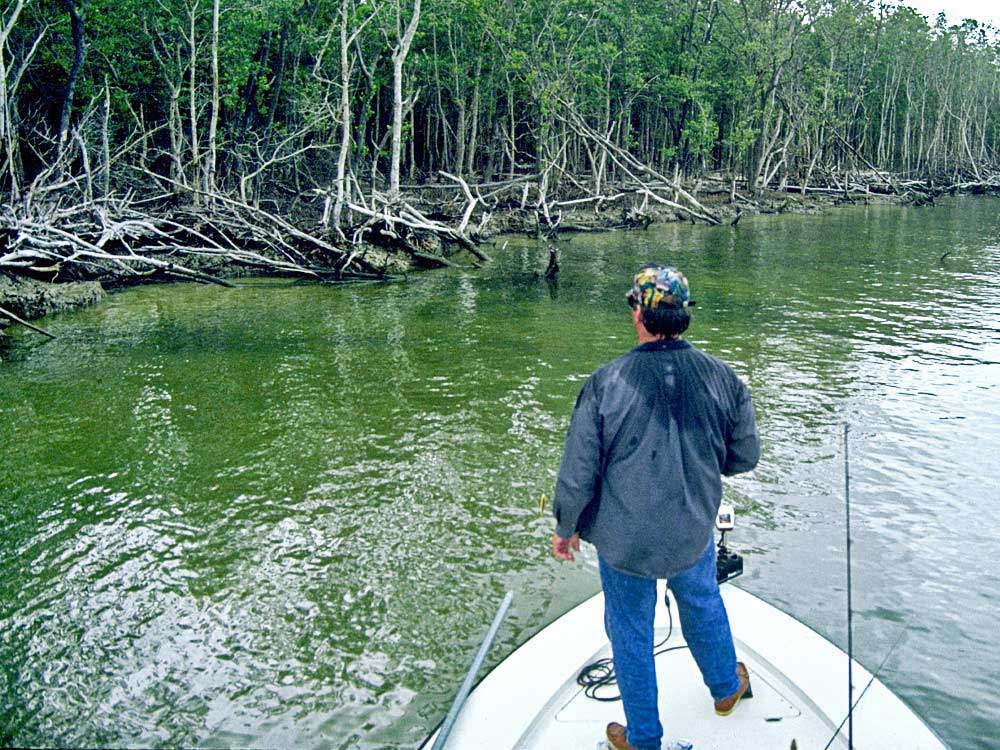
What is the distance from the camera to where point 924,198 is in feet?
165

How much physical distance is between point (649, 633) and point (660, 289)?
4.66ft

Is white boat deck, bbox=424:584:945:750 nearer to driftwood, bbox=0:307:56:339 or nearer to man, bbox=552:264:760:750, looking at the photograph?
man, bbox=552:264:760:750

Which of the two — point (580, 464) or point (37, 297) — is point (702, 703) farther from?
point (37, 297)

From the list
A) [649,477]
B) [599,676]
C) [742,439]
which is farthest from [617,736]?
[742,439]

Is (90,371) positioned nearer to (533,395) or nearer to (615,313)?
(533,395)

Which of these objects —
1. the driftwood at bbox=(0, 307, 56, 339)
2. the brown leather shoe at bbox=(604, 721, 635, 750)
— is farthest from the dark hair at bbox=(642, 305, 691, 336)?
the driftwood at bbox=(0, 307, 56, 339)

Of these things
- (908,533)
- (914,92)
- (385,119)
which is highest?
(914,92)

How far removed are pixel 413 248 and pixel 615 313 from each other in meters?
7.97

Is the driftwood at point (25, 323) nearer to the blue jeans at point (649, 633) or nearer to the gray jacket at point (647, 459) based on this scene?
the gray jacket at point (647, 459)

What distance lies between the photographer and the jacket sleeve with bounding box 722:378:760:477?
3.85 m

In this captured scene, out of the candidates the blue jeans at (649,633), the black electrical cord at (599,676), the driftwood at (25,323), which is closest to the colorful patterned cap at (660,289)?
the blue jeans at (649,633)

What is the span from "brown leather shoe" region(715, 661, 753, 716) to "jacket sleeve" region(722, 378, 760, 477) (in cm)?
93

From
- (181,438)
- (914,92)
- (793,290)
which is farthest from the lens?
(914,92)

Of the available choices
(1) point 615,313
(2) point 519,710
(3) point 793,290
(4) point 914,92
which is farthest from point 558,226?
(4) point 914,92
